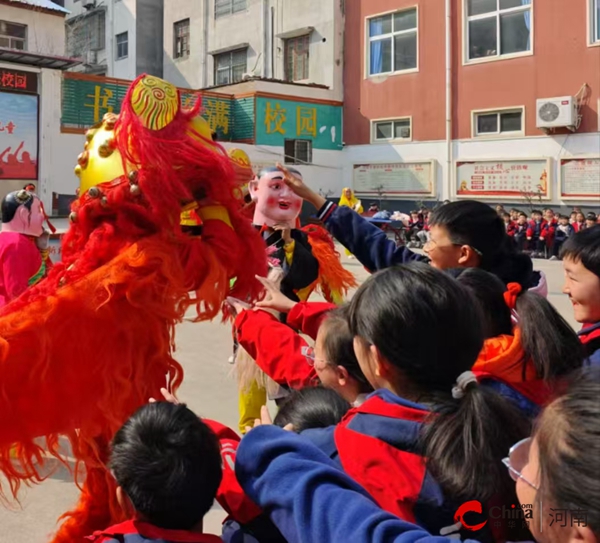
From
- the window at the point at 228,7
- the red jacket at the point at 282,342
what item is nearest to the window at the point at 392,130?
the window at the point at 228,7

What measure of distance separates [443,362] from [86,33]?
73.3 ft

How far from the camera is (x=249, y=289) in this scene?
214cm

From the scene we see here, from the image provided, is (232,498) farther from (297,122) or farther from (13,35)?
(297,122)

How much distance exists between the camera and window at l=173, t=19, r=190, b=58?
62.7 feet

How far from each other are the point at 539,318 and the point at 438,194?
1376 cm

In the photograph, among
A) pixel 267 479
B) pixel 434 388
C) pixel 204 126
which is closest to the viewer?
pixel 267 479

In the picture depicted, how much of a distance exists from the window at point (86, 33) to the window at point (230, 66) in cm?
421

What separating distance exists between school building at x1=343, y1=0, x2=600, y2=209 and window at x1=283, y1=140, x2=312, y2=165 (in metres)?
1.02

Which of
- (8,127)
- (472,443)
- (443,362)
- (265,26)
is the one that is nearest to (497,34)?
(265,26)

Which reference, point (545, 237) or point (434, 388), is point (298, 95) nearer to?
point (545, 237)

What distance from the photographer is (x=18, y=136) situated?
12.3m

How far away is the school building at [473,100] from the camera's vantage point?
41.7 feet

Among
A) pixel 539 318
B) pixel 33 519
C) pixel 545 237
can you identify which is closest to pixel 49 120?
pixel 545 237

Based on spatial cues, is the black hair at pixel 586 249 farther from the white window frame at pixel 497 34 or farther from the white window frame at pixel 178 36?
the white window frame at pixel 178 36
